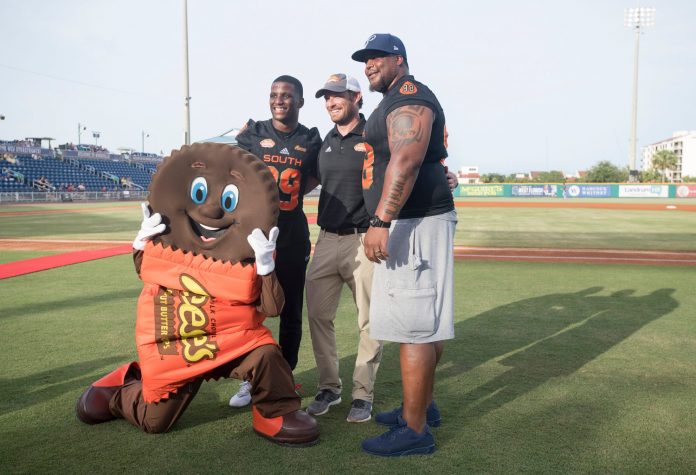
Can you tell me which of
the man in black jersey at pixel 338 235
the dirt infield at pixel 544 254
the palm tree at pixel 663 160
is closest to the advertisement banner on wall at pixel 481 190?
the dirt infield at pixel 544 254

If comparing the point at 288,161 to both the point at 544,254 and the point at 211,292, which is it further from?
the point at 544,254

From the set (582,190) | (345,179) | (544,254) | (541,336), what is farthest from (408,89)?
(582,190)

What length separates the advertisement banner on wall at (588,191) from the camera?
49344 millimetres

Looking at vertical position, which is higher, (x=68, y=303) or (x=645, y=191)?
(x=645, y=191)

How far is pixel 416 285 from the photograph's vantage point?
2965 millimetres

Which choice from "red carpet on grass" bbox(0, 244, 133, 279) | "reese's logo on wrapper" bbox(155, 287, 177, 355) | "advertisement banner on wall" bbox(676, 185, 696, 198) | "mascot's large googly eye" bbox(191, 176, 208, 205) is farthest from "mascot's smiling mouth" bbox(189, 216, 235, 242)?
"advertisement banner on wall" bbox(676, 185, 696, 198)

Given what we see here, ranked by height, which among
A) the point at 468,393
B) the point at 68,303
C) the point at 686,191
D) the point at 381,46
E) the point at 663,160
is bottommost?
the point at 468,393

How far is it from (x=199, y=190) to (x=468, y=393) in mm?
2228

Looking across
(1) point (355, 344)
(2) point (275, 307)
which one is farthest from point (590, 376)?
(2) point (275, 307)

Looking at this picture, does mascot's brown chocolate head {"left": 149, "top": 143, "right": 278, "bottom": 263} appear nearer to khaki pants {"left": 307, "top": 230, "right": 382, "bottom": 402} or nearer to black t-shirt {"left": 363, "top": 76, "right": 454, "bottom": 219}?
black t-shirt {"left": 363, "top": 76, "right": 454, "bottom": 219}

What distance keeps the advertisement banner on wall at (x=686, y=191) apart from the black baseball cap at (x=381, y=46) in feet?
168

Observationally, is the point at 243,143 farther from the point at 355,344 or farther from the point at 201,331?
the point at 355,344

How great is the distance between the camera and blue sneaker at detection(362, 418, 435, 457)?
2.89m

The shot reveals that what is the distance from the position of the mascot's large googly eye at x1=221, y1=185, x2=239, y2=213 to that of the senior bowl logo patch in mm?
1018
